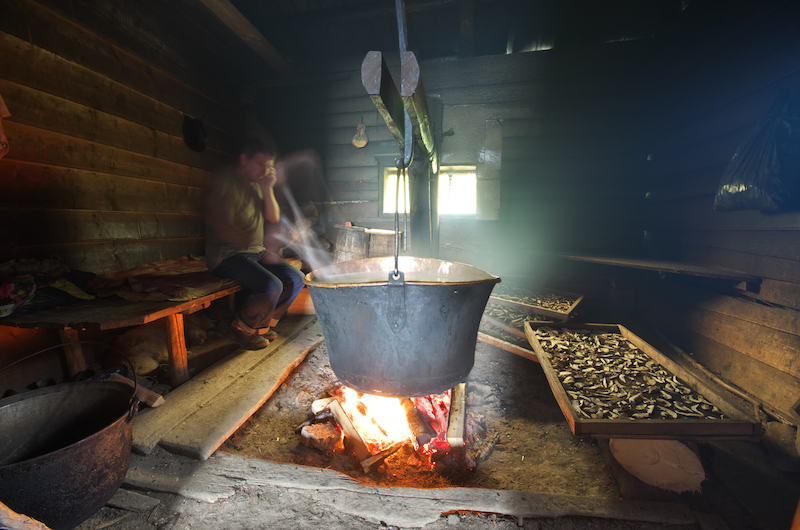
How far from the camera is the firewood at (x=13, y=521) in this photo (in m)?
1.00

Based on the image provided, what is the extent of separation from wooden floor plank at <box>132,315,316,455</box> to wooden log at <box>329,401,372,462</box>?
105 centimetres

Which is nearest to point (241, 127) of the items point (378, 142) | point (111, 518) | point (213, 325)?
point (378, 142)

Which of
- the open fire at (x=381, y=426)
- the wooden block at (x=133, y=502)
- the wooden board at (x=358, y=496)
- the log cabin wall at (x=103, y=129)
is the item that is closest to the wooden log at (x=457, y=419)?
the open fire at (x=381, y=426)

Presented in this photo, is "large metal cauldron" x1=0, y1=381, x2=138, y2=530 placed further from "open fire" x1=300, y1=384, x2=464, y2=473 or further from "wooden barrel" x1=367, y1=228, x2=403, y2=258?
"wooden barrel" x1=367, y1=228, x2=403, y2=258

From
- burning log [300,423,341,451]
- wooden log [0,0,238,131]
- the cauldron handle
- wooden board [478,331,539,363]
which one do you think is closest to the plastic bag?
wooden board [478,331,539,363]

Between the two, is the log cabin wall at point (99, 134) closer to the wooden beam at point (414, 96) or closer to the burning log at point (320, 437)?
the burning log at point (320, 437)

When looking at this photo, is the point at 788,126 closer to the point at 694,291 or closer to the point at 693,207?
the point at 693,207

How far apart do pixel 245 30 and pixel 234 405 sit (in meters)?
4.48

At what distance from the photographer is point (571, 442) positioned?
2314 mm

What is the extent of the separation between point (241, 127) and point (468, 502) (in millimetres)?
6374

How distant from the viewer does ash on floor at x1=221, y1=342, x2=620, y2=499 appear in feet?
6.61

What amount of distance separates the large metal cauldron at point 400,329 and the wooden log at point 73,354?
233cm

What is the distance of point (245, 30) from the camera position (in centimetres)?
394

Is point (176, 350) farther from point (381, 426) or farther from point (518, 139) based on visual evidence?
point (518, 139)
